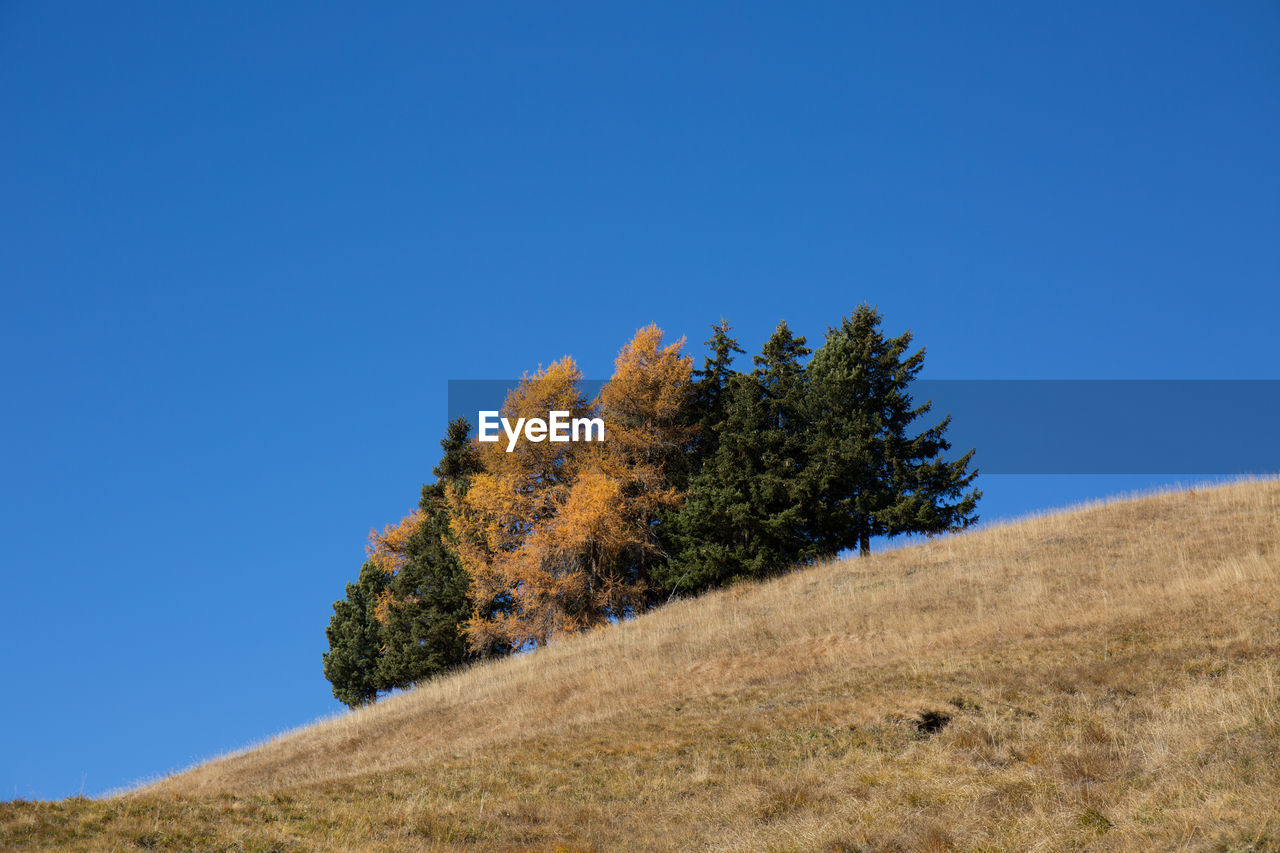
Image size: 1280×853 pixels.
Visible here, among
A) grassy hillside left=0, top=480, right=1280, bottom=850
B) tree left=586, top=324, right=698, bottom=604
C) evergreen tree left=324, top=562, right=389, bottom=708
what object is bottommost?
grassy hillside left=0, top=480, right=1280, bottom=850

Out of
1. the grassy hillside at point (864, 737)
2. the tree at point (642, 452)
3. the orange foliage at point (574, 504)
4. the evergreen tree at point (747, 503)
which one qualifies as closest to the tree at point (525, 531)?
the orange foliage at point (574, 504)

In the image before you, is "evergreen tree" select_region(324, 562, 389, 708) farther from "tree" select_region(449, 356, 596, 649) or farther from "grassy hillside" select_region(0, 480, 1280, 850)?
"grassy hillside" select_region(0, 480, 1280, 850)

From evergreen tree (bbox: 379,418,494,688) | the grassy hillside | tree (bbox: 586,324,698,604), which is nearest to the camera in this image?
the grassy hillside

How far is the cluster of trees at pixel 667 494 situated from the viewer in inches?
1463

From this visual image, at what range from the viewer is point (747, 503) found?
119 feet

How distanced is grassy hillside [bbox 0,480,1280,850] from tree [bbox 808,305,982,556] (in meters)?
7.52

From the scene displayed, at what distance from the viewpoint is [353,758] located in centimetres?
2392

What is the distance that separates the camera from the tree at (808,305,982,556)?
3706 centimetres

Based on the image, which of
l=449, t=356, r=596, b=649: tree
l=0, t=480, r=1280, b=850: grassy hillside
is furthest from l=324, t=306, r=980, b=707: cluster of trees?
l=0, t=480, r=1280, b=850: grassy hillside

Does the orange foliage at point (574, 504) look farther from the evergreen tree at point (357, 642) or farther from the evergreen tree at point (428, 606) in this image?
the evergreen tree at point (357, 642)

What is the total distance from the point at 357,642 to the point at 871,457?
26.2 meters

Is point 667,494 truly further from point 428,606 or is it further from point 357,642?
point 357,642

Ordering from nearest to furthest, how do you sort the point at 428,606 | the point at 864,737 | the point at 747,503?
the point at 864,737 < the point at 747,503 < the point at 428,606

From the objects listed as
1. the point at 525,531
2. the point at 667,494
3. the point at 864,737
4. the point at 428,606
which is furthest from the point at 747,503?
the point at 864,737
